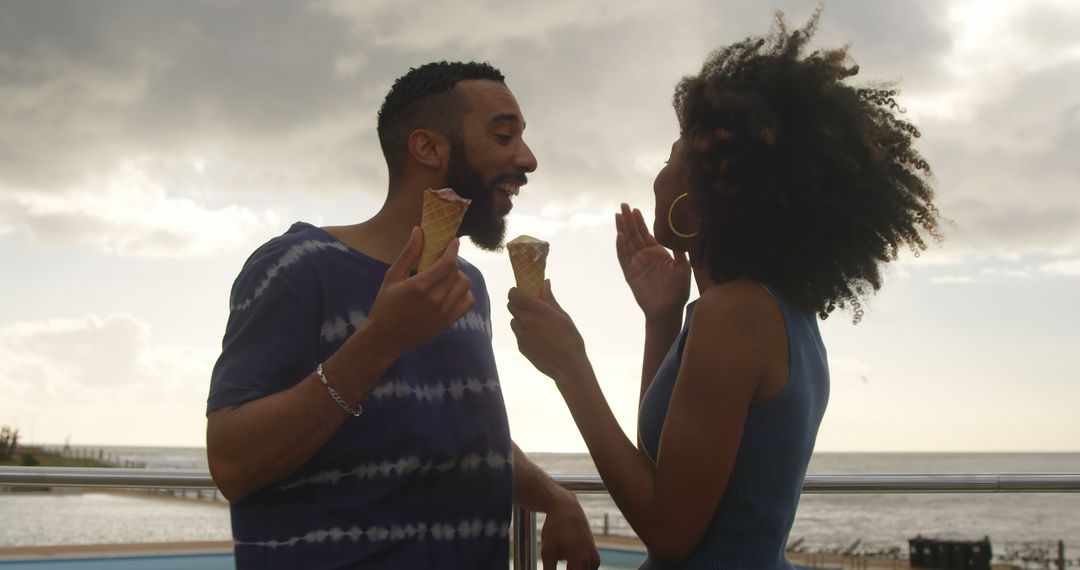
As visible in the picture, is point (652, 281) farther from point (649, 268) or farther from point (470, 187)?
point (470, 187)

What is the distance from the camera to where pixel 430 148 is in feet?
6.94

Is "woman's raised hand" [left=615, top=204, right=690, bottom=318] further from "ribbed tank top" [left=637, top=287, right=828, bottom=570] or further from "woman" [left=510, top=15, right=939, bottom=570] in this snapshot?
"ribbed tank top" [left=637, top=287, right=828, bottom=570]

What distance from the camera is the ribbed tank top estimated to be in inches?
66.9

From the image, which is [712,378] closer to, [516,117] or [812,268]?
[812,268]

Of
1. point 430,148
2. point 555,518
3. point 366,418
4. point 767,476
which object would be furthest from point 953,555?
point 366,418

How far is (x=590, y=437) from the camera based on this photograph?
1.75 meters

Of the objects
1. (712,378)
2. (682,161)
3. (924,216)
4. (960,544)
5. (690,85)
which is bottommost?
(960,544)

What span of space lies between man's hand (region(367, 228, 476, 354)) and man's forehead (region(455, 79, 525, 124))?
652 mm

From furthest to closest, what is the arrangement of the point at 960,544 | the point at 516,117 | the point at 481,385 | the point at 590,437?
the point at 960,544 → the point at 516,117 → the point at 481,385 → the point at 590,437

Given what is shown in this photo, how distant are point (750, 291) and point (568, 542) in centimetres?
64

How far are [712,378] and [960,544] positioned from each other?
17202mm

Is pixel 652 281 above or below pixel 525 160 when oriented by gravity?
below

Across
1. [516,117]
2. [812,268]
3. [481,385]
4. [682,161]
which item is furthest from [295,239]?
[812,268]

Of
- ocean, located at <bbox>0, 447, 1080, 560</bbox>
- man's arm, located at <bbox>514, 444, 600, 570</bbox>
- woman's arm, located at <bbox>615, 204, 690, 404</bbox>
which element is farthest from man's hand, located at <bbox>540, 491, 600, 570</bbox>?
ocean, located at <bbox>0, 447, 1080, 560</bbox>
